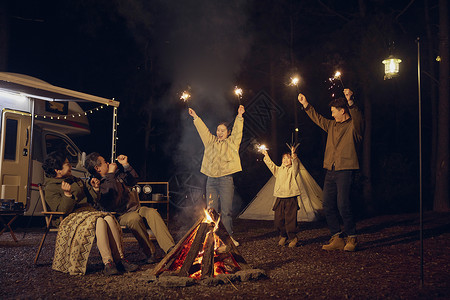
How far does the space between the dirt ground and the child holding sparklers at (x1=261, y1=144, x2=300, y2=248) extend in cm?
27

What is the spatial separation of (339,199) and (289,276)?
5.70ft

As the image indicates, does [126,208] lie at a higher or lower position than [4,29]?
lower

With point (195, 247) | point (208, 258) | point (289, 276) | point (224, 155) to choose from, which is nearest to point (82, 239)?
point (195, 247)

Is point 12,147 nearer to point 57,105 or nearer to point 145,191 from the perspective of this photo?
point 57,105

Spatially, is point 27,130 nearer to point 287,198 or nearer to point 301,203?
point 287,198

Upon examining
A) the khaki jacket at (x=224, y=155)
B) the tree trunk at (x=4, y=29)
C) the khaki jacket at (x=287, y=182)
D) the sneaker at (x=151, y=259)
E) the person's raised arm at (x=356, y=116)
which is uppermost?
the tree trunk at (x=4, y=29)

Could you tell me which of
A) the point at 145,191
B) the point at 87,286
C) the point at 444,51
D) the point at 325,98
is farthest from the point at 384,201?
the point at 87,286

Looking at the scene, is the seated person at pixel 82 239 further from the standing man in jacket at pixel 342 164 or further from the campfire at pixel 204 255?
the standing man in jacket at pixel 342 164

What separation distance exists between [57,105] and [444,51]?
1020cm

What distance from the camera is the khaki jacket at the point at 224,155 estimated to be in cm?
603

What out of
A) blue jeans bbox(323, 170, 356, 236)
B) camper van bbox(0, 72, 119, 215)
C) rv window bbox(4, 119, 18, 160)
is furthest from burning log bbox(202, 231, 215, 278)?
rv window bbox(4, 119, 18, 160)

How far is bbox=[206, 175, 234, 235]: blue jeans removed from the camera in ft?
19.6

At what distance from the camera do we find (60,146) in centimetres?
880

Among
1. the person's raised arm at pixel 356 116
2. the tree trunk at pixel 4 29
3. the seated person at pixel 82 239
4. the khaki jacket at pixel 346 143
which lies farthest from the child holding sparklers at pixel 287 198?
the tree trunk at pixel 4 29
